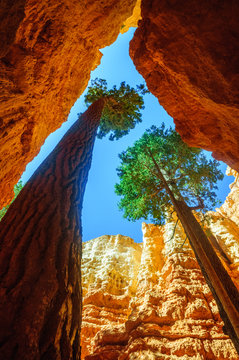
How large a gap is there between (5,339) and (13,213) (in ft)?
3.63

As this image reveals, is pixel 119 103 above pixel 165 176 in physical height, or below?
above

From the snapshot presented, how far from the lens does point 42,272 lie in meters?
1.22

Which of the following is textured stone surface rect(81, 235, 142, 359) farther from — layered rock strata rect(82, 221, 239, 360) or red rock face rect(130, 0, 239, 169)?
red rock face rect(130, 0, 239, 169)

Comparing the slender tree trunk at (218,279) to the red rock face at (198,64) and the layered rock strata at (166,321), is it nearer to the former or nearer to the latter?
the layered rock strata at (166,321)

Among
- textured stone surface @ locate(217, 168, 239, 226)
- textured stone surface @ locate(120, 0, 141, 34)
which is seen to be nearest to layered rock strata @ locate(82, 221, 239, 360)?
textured stone surface @ locate(217, 168, 239, 226)

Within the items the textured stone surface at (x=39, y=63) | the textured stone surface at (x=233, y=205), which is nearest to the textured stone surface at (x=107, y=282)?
the textured stone surface at (x=39, y=63)

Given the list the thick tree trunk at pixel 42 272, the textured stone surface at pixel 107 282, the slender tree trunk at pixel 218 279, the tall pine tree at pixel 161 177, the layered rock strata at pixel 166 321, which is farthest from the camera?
the textured stone surface at pixel 107 282

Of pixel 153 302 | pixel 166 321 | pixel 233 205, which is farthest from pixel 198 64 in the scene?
pixel 233 205

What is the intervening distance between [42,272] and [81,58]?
596 centimetres

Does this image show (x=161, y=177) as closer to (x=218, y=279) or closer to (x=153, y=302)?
(x=218, y=279)

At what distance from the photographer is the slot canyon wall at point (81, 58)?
10.1 feet

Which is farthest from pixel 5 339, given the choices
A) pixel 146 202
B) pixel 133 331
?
pixel 133 331

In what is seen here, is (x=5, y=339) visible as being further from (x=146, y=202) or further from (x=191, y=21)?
(x=146, y=202)

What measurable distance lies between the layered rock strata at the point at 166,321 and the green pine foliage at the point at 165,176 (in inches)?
101
